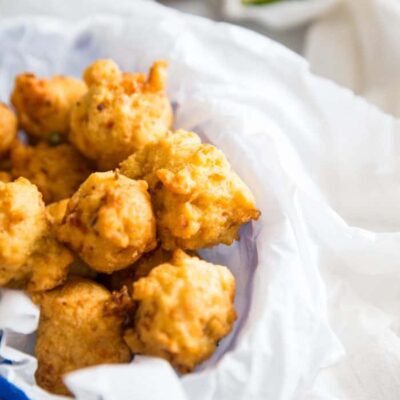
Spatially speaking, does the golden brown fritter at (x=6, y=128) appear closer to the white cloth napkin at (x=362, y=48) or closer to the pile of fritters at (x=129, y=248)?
the pile of fritters at (x=129, y=248)

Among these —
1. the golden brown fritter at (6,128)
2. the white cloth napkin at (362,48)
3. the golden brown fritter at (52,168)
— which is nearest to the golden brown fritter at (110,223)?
the golden brown fritter at (52,168)

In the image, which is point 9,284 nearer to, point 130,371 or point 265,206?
point 130,371

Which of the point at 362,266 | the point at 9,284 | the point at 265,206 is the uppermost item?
the point at 265,206

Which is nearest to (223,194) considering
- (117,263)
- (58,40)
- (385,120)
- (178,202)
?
(178,202)

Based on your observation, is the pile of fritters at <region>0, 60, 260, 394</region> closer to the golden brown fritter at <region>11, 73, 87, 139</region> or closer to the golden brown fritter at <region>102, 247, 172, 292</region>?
the golden brown fritter at <region>102, 247, 172, 292</region>

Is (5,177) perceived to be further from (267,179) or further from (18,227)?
(267,179)

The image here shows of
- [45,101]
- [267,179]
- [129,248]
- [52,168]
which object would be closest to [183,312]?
[129,248]
